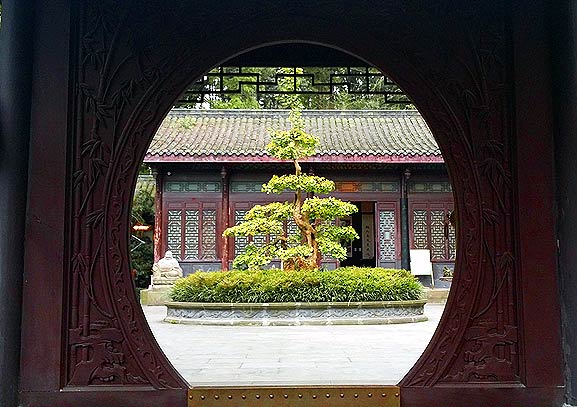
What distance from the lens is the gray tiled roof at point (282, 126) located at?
1289 centimetres

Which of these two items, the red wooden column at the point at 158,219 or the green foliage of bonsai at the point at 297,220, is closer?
the green foliage of bonsai at the point at 297,220

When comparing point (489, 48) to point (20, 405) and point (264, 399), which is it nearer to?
point (264, 399)

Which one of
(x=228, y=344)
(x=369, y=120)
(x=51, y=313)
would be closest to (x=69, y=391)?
(x=51, y=313)

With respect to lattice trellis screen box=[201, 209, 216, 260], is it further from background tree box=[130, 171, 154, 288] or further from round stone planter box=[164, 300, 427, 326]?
background tree box=[130, 171, 154, 288]

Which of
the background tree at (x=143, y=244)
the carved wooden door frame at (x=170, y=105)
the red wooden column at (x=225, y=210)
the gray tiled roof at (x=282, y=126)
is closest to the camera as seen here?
the carved wooden door frame at (x=170, y=105)

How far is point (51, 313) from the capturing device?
305 centimetres

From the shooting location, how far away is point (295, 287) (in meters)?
9.62

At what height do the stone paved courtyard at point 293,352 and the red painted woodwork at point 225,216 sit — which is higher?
the red painted woodwork at point 225,216

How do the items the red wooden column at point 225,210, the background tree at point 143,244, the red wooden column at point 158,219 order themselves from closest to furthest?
the red wooden column at point 225,210
the red wooden column at point 158,219
the background tree at point 143,244

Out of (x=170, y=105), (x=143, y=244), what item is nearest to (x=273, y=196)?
(x=143, y=244)

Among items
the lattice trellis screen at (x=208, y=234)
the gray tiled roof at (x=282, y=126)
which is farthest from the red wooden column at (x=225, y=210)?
the gray tiled roof at (x=282, y=126)

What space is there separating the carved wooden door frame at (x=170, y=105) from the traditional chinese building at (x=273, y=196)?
31.0 ft

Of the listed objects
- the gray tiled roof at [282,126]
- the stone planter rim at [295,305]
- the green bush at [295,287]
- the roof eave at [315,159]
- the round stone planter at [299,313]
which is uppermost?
the gray tiled roof at [282,126]

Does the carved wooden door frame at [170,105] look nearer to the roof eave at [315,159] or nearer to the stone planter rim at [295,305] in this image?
the stone planter rim at [295,305]
